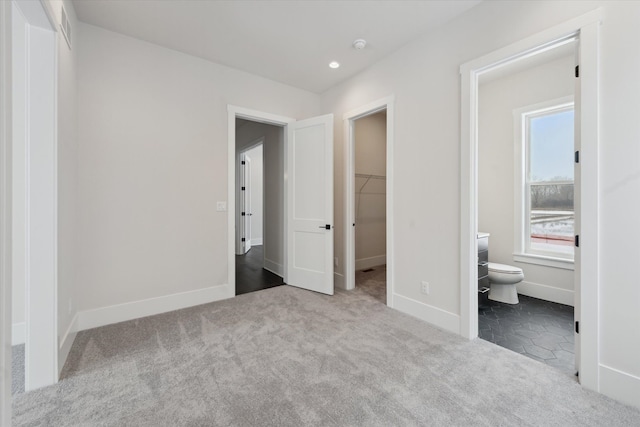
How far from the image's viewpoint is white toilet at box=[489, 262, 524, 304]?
3.12 metres

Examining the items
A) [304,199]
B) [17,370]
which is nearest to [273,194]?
[304,199]

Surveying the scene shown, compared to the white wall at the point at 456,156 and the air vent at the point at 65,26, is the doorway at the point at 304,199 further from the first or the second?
the air vent at the point at 65,26

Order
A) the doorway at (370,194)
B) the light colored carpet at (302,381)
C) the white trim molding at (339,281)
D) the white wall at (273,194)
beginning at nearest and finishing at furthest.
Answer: the light colored carpet at (302,381)
the white trim molding at (339,281)
the white wall at (273,194)
the doorway at (370,194)

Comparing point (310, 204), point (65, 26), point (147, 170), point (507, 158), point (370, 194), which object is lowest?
point (310, 204)

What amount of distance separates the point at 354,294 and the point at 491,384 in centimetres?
191

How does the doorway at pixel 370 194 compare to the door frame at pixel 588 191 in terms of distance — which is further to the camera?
the doorway at pixel 370 194

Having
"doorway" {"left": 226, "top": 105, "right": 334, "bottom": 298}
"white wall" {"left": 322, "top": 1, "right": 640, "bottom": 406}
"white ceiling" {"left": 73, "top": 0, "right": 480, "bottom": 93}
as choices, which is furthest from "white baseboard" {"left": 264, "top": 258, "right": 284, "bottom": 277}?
"white ceiling" {"left": 73, "top": 0, "right": 480, "bottom": 93}

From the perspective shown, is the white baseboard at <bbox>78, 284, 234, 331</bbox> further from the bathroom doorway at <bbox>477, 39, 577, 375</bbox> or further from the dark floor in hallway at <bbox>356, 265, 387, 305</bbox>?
the bathroom doorway at <bbox>477, 39, 577, 375</bbox>

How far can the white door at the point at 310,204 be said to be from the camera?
3.52 metres

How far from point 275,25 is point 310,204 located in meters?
2.00

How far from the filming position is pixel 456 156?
2.51 meters
